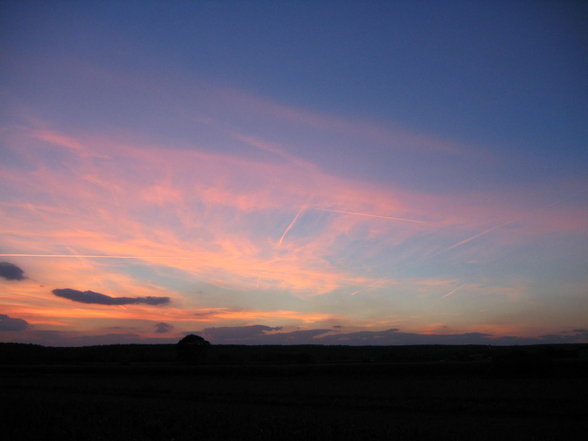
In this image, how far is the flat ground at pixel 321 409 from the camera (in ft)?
49.8

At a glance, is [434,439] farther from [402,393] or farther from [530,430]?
[402,393]

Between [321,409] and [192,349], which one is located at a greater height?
[192,349]

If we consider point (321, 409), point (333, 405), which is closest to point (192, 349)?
point (333, 405)

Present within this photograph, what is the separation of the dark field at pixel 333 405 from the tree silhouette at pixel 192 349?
1959 cm

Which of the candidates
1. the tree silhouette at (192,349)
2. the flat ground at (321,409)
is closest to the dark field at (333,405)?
the flat ground at (321,409)

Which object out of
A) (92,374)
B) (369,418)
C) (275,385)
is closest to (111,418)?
(369,418)

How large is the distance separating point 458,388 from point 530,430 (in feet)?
46.1

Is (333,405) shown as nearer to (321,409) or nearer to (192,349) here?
(321,409)

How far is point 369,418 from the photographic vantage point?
2177 centimetres

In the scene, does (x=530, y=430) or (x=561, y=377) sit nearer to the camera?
(x=530, y=430)

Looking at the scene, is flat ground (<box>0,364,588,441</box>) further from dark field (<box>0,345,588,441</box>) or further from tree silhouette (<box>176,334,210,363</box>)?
tree silhouette (<box>176,334,210,363</box>)

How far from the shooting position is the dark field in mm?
15406

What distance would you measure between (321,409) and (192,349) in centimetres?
5363

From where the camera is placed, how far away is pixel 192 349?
7475cm
